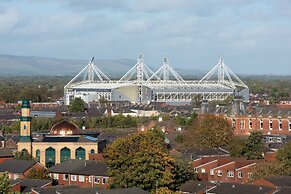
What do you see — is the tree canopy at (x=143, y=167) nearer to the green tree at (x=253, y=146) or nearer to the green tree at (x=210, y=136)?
the green tree at (x=253, y=146)

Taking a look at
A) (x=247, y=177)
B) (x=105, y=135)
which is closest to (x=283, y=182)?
(x=247, y=177)

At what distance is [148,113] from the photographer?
109m

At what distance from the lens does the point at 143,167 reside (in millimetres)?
43094

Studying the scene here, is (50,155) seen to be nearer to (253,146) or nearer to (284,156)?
(253,146)

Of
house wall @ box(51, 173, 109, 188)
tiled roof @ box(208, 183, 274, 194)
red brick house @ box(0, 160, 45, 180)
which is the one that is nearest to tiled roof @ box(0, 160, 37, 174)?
red brick house @ box(0, 160, 45, 180)

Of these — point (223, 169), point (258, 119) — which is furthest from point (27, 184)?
point (258, 119)

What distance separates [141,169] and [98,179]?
19.4ft

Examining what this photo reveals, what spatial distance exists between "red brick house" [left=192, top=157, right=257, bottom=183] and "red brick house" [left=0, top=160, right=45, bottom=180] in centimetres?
1014

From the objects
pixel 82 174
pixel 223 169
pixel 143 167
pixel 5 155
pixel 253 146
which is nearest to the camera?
pixel 143 167

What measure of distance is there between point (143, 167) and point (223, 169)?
8.98 meters

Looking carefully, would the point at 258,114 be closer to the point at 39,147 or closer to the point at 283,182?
the point at 39,147

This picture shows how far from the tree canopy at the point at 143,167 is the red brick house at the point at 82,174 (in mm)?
2068

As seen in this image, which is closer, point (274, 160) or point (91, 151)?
point (274, 160)

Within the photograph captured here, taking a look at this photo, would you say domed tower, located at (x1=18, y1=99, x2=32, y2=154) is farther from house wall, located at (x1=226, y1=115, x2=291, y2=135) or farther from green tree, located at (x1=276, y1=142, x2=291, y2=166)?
house wall, located at (x1=226, y1=115, x2=291, y2=135)
